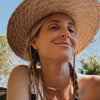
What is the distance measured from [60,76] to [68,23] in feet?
1.50

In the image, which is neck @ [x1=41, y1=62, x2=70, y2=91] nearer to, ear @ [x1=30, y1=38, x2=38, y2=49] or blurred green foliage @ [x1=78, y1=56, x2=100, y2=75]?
ear @ [x1=30, y1=38, x2=38, y2=49]

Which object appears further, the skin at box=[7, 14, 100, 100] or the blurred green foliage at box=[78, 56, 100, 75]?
the blurred green foliage at box=[78, 56, 100, 75]

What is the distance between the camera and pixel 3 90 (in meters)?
2.32

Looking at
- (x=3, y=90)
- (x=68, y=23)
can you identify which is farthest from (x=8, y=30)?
(x=3, y=90)

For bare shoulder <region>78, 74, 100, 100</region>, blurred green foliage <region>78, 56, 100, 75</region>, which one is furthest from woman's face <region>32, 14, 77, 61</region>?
blurred green foliage <region>78, 56, 100, 75</region>

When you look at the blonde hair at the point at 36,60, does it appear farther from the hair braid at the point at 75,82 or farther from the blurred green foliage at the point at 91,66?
the blurred green foliage at the point at 91,66

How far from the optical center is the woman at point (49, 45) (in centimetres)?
138

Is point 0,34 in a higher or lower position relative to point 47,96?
higher

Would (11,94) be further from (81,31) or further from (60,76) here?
(81,31)

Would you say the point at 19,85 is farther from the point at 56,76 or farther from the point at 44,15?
the point at 44,15

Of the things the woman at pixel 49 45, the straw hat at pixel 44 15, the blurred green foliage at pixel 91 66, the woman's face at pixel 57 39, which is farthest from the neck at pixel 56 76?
the blurred green foliage at pixel 91 66

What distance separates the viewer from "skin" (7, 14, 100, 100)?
53.1 inches

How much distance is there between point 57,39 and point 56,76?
350 millimetres

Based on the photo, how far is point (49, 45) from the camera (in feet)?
4.48
